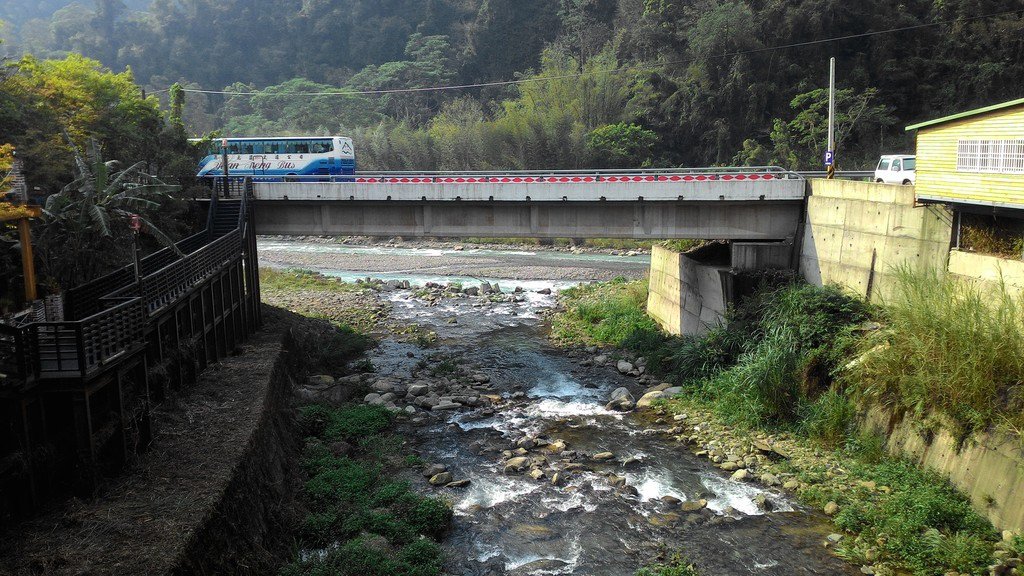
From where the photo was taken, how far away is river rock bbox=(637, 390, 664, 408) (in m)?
23.7

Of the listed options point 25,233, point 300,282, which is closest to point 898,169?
point 25,233

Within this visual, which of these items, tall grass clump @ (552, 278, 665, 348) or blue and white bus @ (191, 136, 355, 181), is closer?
tall grass clump @ (552, 278, 665, 348)

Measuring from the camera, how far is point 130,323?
592 inches

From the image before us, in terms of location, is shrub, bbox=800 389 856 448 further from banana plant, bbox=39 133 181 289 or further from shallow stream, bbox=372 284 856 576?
banana plant, bbox=39 133 181 289

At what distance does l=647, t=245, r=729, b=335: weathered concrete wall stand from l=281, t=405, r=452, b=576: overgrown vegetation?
1352cm

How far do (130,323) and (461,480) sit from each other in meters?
8.57

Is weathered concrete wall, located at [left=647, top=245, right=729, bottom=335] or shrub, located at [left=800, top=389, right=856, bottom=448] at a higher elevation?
weathered concrete wall, located at [left=647, top=245, right=729, bottom=335]

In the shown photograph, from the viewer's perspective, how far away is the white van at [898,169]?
26.7 meters

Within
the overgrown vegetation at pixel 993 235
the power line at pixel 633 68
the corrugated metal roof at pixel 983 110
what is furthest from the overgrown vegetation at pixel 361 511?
the power line at pixel 633 68

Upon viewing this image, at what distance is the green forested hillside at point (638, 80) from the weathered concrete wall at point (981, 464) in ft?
139

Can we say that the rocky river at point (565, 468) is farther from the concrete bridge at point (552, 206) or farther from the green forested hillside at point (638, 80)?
the green forested hillside at point (638, 80)

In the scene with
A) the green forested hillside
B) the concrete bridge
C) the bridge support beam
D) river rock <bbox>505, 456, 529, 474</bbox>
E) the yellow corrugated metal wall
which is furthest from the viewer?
the green forested hillside

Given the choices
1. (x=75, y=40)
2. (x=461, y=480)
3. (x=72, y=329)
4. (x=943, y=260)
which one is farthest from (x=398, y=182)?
(x=75, y=40)

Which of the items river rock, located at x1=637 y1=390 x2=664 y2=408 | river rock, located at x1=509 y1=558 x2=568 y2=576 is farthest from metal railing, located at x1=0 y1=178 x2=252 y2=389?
river rock, located at x1=637 y1=390 x2=664 y2=408
